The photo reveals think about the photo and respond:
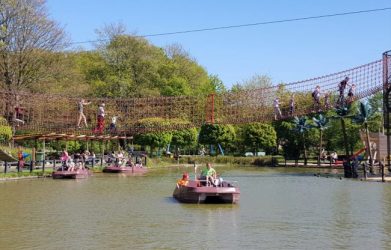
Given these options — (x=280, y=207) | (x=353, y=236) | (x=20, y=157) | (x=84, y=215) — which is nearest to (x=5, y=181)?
(x=20, y=157)

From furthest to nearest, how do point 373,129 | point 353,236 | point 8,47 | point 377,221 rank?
point 373,129 < point 8,47 < point 377,221 < point 353,236

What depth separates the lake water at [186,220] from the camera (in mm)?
15727

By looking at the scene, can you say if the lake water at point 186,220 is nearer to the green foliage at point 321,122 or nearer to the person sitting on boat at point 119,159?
the person sitting on boat at point 119,159

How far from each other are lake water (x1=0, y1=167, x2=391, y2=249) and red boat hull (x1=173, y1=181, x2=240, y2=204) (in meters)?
0.42

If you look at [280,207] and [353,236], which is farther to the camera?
[280,207]

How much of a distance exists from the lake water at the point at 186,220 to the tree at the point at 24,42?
2046 cm

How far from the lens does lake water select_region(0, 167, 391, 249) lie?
1573 cm

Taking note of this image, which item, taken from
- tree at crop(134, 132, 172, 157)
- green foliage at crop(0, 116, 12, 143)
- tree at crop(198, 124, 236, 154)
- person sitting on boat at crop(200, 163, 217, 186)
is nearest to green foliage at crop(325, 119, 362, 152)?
tree at crop(198, 124, 236, 154)

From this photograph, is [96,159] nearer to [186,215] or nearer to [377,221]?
[186,215]

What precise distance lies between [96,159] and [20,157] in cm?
1336

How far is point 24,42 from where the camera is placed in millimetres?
48531

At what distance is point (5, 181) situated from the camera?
3456 centimetres

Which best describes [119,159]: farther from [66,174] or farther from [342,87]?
[342,87]

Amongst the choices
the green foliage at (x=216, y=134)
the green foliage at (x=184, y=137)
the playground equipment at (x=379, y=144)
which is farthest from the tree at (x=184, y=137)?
the playground equipment at (x=379, y=144)
